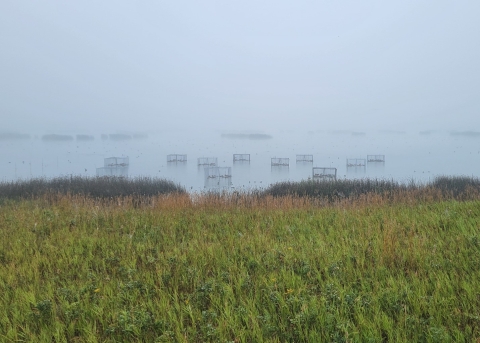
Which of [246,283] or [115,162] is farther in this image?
[115,162]

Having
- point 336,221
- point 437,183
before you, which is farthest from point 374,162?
point 336,221

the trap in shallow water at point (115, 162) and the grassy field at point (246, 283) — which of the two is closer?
the grassy field at point (246, 283)

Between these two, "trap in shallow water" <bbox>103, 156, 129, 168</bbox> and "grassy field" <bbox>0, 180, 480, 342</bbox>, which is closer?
"grassy field" <bbox>0, 180, 480, 342</bbox>

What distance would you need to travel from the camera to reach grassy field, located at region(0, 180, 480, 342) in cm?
385

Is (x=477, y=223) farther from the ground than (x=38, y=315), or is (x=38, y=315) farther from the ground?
(x=477, y=223)

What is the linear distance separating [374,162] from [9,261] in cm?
6906

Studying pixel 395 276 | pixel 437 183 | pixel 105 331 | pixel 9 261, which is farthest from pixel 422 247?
pixel 437 183

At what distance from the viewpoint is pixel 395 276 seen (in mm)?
5086

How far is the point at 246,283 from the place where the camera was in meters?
4.87

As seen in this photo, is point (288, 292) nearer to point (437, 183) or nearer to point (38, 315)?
point (38, 315)

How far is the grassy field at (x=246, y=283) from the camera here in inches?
151

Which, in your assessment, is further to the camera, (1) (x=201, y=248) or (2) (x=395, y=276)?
(1) (x=201, y=248)

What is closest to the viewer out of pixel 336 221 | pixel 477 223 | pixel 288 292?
pixel 288 292

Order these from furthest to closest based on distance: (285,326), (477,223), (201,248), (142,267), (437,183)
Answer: (437,183)
(477,223)
(201,248)
(142,267)
(285,326)
